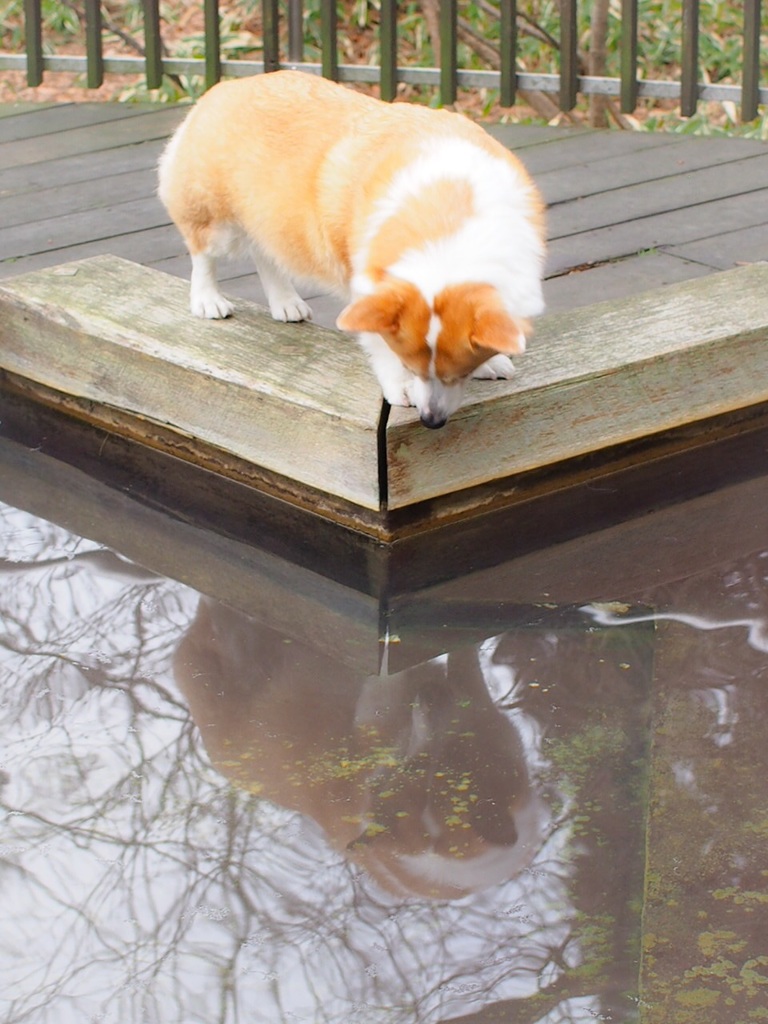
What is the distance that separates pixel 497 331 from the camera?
101 inches

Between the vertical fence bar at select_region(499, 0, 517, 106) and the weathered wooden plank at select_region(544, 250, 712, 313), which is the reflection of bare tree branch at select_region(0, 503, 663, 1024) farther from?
the vertical fence bar at select_region(499, 0, 517, 106)

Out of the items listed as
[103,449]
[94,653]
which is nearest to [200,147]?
[103,449]

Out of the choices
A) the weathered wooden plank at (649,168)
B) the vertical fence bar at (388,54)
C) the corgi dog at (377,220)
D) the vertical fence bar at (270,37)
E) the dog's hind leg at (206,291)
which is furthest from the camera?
the vertical fence bar at (270,37)

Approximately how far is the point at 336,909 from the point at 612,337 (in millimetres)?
1831

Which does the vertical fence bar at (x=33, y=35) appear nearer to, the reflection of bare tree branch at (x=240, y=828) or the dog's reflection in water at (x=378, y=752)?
the reflection of bare tree branch at (x=240, y=828)

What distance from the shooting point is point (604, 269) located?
4.14 meters

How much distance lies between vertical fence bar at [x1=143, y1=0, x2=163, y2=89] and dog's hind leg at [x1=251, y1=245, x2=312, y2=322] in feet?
9.03

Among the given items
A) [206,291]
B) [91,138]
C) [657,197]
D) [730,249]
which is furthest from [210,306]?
[91,138]

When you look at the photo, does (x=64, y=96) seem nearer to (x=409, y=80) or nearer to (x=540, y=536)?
(x=409, y=80)

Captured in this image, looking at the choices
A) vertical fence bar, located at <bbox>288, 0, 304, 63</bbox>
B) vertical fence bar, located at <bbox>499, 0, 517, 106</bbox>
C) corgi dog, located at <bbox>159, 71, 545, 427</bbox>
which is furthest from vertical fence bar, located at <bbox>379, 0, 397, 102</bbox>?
corgi dog, located at <bbox>159, 71, 545, 427</bbox>

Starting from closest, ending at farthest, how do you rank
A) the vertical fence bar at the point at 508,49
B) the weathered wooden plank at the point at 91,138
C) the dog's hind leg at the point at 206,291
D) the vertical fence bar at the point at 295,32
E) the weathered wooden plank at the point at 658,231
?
the dog's hind leg at the point at 206,291, the weathered wooden plank at the point at 658,231, the weathered wooden plank at the point at 91,138, the vertical fence bar at the point at 508,49, the vertical fence bar at the point at 295,32

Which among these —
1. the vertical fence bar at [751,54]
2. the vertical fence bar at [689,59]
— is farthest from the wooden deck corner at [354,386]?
the vertical fence bar at [689,59]

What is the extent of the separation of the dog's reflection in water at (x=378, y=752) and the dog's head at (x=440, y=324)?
603mm

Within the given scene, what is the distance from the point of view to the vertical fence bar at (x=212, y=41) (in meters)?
5.82
